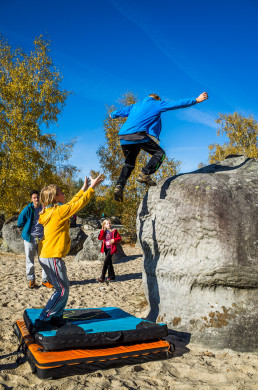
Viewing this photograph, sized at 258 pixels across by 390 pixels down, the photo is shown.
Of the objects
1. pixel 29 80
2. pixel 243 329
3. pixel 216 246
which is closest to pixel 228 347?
pixel 243 329

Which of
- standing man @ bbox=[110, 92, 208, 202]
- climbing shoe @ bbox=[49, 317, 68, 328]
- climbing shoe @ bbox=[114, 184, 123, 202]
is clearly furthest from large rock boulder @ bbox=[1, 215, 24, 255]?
climbing shoe @ bbox=[49, 317, 68, 328]

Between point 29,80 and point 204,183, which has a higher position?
point 29,80

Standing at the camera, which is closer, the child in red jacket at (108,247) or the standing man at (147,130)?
the standing man at (147,130)

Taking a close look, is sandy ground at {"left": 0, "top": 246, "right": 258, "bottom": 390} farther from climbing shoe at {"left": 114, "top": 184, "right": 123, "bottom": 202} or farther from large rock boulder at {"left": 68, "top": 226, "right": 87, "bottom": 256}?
large rock boulder at {"left": 68, "top": 226, "right": 87, "bottom": 256}

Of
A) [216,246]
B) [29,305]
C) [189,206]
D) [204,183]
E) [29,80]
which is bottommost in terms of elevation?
[29,305]

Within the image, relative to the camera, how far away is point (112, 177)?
2020 centimetres

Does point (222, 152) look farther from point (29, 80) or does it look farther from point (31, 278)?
point (31, 278)

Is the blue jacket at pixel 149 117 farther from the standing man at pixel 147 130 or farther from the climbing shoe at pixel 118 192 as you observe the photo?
the climbing shoe at pixel 118 192

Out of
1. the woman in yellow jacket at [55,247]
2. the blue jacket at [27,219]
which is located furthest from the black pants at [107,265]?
the woman in yellow jacket at [55,247]

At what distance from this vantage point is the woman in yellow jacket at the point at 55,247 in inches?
150

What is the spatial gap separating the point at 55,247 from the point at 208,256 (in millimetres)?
2114

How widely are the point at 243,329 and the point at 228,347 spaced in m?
0.32

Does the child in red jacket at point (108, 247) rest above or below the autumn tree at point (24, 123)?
below

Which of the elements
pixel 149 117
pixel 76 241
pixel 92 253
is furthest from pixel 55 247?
pixel 76 241
